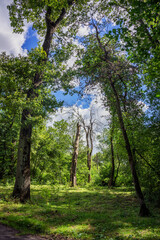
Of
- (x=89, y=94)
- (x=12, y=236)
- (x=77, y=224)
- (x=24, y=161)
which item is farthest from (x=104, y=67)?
(x=12, y=236)

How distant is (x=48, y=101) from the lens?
10406mm

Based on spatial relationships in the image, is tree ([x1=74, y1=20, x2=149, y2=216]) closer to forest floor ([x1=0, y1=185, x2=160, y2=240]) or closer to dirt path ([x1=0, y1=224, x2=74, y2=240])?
forest floor ([x1=0, y1=185, x2=160, y2=240])

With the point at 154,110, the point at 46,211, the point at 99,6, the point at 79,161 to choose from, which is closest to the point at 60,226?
the point at 46,211

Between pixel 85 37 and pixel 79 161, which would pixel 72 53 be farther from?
pixel 79 161

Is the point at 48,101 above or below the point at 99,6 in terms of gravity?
below

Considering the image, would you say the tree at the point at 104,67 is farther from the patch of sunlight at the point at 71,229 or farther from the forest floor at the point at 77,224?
the patch of sunlight at the point at 71,229

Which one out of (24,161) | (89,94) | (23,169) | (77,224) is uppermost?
(89,94)

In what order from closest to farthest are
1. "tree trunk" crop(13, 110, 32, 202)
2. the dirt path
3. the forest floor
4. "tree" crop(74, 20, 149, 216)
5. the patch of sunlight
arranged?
the dirt path → the forest floor → the patch of sunlight → "tree trunk" crop(13, 110, 32, 202) → "tree" crop(74, 20, 149, 216)

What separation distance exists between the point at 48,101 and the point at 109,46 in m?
5.08

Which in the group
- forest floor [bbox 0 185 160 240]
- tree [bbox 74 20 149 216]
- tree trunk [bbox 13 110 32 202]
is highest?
tree [bbox 74 20 149 216]

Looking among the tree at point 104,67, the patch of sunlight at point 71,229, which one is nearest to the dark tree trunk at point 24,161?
the tree at point 104,67

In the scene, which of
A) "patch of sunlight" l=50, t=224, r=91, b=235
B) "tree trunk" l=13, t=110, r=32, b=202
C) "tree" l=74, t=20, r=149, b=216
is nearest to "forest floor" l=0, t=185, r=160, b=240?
"patch of sunlight" l=50, t=224, r=91, b=235

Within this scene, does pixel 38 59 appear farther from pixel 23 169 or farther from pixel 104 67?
pixel 23 169

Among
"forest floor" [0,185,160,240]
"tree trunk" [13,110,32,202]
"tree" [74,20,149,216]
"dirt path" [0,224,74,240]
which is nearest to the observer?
"dirt path" [0,224,74,240]
